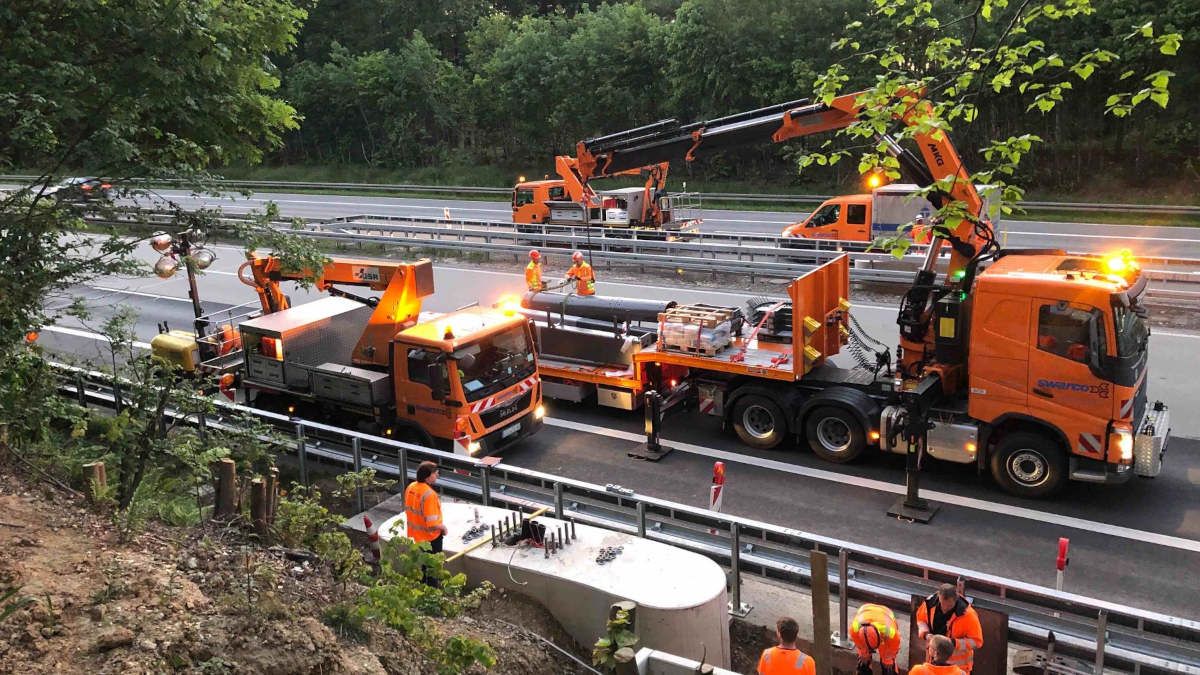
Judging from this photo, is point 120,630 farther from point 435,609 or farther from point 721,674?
point 721,674

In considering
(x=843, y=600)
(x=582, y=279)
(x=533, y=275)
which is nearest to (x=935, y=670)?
(x=843, y=600)

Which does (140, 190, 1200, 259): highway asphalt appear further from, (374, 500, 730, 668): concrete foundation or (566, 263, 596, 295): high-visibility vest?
(374, 500, 730, 668): concrete foundation

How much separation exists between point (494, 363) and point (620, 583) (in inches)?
205

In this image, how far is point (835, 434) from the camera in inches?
480

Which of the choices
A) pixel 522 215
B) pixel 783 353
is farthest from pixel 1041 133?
pixel 783 353

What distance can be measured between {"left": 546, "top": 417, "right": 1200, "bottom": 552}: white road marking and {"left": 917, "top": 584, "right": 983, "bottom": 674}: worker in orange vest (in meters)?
4.32

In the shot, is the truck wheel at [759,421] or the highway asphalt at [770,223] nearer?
the truck wheel at [759,421]

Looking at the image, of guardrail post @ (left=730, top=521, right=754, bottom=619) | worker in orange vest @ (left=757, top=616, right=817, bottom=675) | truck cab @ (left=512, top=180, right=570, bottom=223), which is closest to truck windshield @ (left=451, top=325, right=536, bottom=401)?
guardrail post @ (left=730, top=521, right=754, bottom=619)

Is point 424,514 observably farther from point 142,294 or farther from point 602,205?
point 602,205

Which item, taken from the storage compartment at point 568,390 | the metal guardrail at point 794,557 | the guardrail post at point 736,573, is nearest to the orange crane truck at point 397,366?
the metal guardrail at point 794,557

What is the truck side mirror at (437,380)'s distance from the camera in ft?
37.4

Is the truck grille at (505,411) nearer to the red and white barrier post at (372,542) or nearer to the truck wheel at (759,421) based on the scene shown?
the red and white barrier post at (372,542)

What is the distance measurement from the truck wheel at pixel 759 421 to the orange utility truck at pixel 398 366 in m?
2.78

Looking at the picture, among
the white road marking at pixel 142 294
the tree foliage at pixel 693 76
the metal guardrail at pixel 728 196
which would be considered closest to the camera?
the white road marking at pixel 142 294
